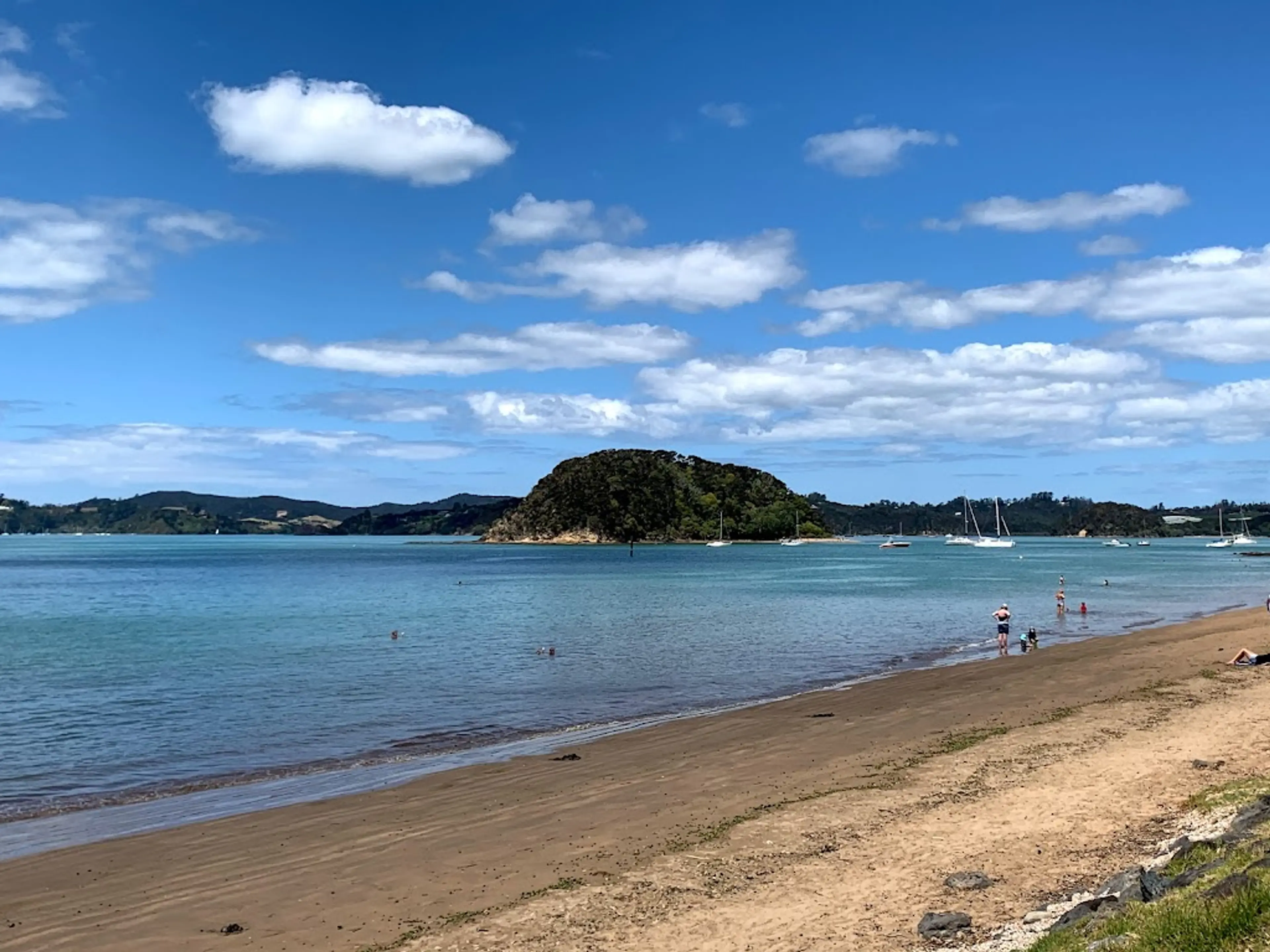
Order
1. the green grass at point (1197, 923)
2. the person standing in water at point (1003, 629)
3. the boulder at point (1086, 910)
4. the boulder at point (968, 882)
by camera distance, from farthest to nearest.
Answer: the person standing in water at point (1003, 629), the boulder at point (968, 882), the boulder at point (1086, 910), the green grass at point (1197, 923)

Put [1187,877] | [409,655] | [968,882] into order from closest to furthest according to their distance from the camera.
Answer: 1. [1187,877]
2. [968,882]
3. [409,655]

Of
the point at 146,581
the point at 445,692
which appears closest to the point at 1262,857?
the point at 445,692

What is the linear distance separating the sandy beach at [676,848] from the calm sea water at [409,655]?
4957mm

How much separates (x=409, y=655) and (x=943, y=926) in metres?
34.5

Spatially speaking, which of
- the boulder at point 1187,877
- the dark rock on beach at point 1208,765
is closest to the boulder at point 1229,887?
the boulder at point 1187,877

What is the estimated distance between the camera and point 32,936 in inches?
431

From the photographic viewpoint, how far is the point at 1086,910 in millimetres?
8656

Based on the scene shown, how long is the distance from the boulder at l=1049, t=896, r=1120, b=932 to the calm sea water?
569 inches

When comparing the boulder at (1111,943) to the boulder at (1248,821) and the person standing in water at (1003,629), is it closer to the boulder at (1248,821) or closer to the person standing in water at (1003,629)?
the boulder at (1248,821)

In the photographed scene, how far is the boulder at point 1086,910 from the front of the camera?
8344mm

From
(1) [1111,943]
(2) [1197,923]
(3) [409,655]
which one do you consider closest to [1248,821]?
(1) [1111,943]

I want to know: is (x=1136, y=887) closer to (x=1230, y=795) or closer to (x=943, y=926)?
(x=943, y=926)

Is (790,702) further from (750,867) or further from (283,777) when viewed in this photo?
(750,867)

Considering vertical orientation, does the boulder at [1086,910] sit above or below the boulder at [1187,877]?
below
